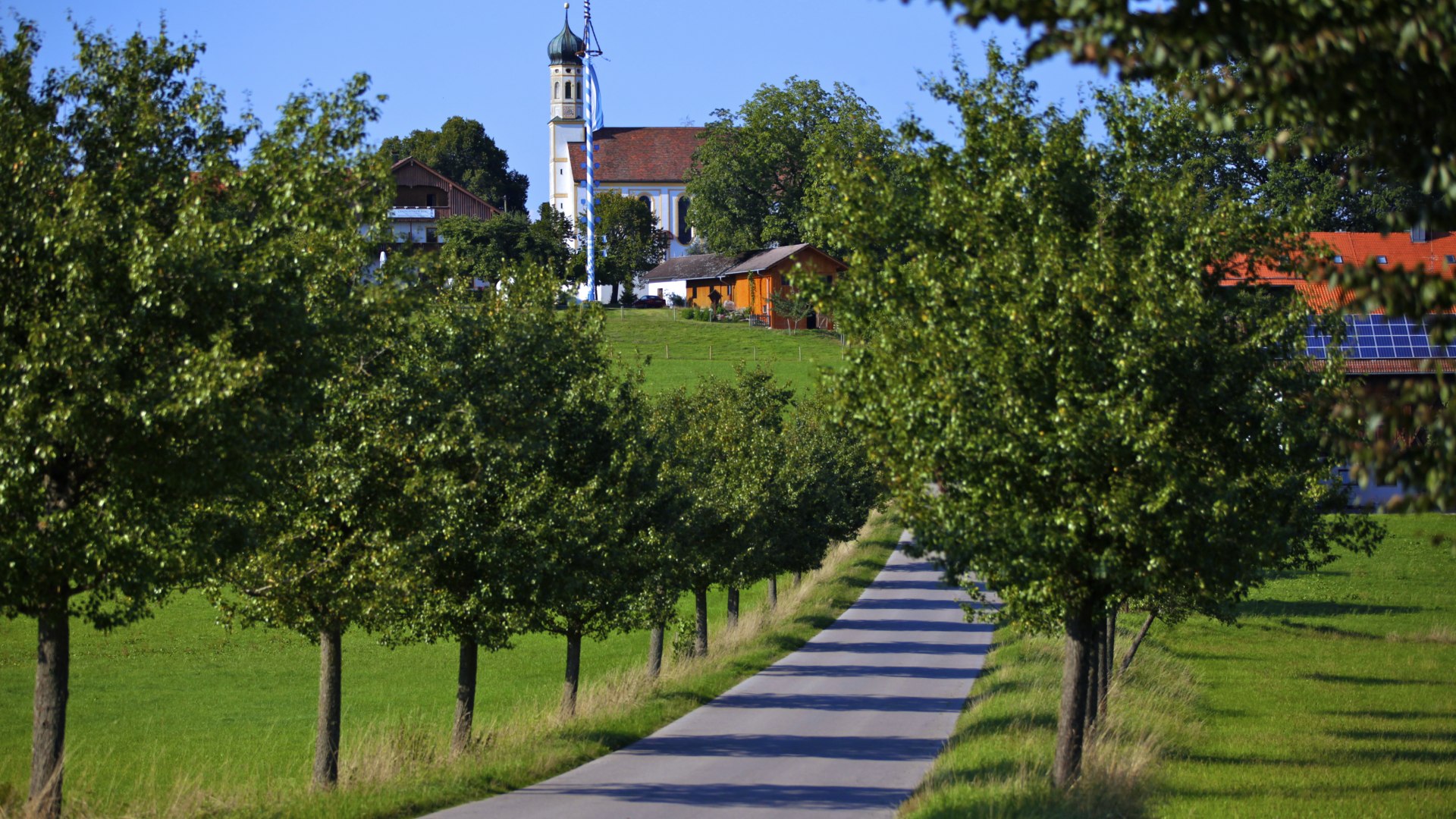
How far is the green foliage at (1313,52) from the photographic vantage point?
15.4ft

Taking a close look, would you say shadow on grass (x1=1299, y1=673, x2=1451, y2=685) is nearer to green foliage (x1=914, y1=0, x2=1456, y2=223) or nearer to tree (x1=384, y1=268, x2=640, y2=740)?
tree (x1=384, y1=268, x2=640, y2=740)

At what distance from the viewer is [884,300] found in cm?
1243

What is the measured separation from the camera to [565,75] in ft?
404

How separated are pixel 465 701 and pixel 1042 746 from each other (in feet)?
22.2

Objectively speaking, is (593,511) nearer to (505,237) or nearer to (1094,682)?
(1094,682)

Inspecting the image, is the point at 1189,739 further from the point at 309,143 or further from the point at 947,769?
the point at 309,143

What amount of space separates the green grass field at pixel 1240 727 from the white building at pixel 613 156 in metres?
89.5

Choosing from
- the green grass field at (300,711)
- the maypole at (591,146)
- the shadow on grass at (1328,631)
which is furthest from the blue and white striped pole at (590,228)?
the shadow on grass at (1328,631)

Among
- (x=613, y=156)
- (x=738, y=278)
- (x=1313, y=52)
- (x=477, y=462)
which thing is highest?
(x=613, y=156)

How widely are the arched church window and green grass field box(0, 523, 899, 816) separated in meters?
81.2

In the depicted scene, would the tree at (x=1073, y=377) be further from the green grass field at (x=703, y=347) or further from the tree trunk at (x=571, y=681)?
Answer: the green grass field at (x=703, y=347)

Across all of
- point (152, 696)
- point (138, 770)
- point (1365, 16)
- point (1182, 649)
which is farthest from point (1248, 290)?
point (152, 696)

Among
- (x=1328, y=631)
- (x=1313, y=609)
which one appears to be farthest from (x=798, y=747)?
(x=1313, y=609)

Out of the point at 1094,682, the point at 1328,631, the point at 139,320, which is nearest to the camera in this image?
the point at 139,320
